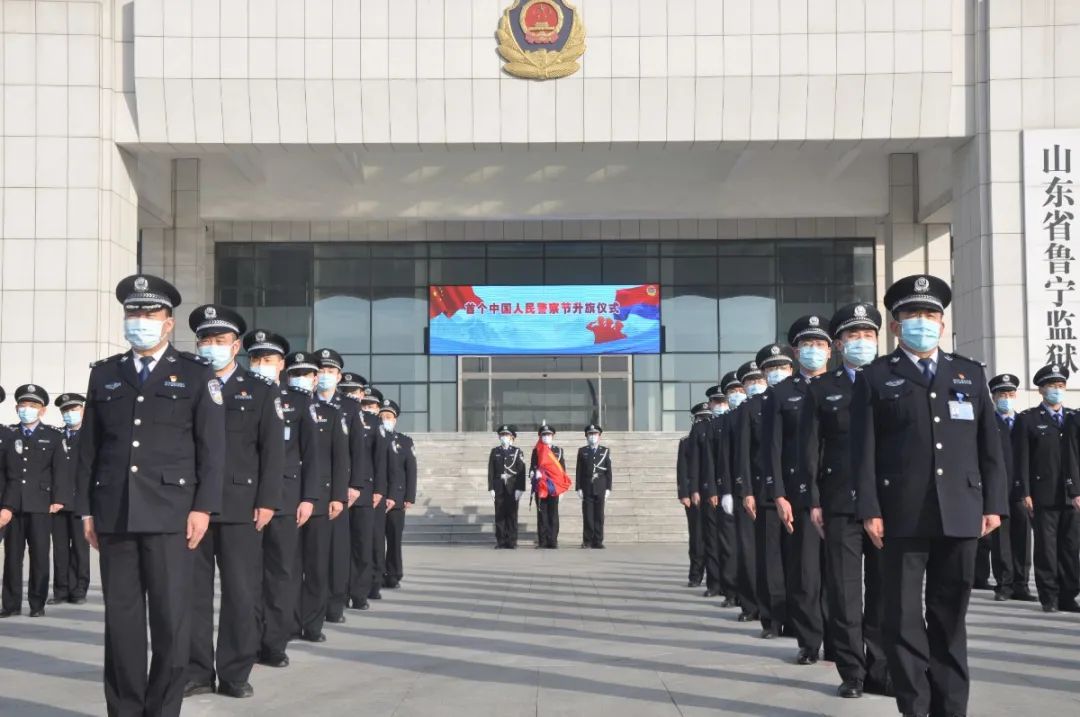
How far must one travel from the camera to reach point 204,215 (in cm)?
3372

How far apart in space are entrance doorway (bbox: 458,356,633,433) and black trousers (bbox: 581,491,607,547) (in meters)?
11.5

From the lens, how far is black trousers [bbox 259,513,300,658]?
30.4 feet

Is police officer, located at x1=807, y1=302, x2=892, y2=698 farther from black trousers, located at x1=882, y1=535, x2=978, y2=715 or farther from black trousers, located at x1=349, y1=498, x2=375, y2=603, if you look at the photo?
black trousers, located at x1=349, y1=498, x2=375, y2=603

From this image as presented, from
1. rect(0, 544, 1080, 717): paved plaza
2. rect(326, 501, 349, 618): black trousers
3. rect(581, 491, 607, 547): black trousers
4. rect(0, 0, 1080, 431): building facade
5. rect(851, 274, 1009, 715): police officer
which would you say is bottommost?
rect(581, 491, 607, 547): black trousers

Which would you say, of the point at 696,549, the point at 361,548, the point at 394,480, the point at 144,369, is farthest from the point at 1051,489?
the point at 144,369

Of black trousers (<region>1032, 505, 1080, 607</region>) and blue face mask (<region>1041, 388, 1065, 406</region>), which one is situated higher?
blue face mask (<region>1041, 388, 1065, 406</region>)

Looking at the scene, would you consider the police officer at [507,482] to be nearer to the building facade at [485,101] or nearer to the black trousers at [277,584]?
the building facade at [485,101]

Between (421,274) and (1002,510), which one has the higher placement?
(421,274)

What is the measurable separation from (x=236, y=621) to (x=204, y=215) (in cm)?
2687

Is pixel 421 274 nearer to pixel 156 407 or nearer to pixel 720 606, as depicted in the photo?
pixel 720 606

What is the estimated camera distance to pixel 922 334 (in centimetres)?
680

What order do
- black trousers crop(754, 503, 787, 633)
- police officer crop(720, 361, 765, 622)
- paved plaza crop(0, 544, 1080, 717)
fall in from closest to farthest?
paved plaza crop(0, 544, 1080, 717), black trousers crop(754, 503, 787, 633), police officer crop(720, 361, 765, 622)

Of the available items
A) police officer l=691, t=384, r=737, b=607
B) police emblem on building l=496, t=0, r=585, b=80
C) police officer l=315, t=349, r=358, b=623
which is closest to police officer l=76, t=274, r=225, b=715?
police officer l=315, t=349, r=358, b=623

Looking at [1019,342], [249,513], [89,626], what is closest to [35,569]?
[89,626]
